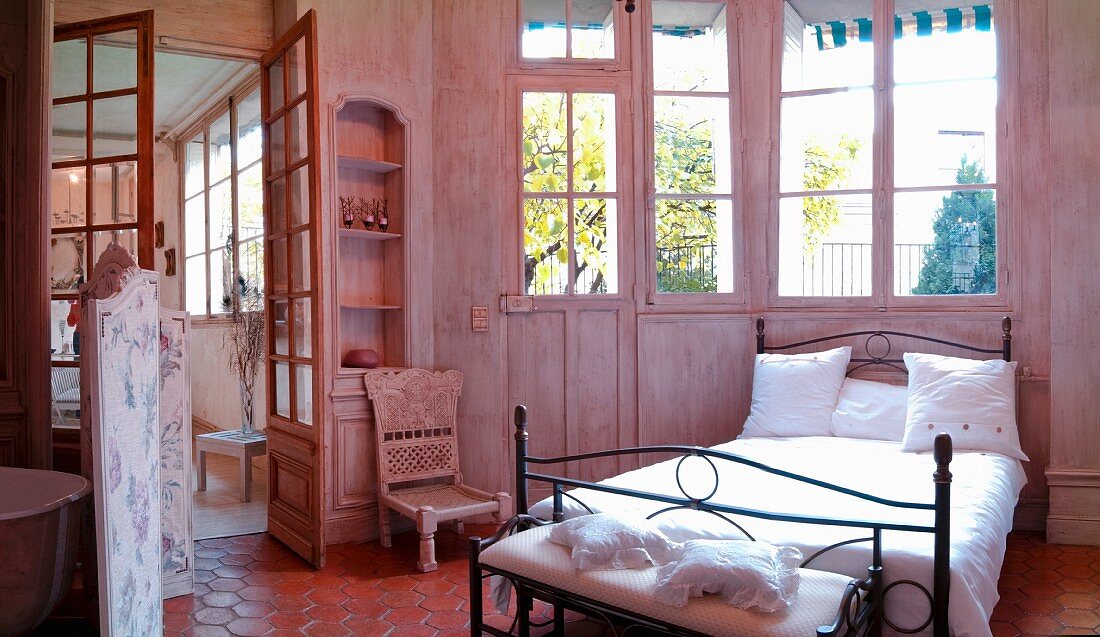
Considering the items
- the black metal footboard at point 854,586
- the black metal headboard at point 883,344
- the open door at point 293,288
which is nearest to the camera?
the black metal footboard at point 854,586

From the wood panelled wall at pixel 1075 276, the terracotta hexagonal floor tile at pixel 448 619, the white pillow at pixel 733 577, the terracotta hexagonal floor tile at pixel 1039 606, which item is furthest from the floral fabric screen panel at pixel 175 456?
the wood panelled wall at pixel 1075 276

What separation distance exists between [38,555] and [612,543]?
2.20m

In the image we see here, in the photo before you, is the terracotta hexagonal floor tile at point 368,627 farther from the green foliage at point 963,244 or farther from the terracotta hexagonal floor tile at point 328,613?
the green foliage at point 963,244

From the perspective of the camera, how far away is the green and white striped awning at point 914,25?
16.4 ft

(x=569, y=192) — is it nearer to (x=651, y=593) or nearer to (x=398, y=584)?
(x=398, y=584)

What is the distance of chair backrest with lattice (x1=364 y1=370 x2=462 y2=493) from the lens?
187 inches

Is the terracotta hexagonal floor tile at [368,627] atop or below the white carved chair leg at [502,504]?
below

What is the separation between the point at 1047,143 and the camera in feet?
15.5

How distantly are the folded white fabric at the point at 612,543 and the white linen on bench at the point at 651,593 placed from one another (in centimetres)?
3

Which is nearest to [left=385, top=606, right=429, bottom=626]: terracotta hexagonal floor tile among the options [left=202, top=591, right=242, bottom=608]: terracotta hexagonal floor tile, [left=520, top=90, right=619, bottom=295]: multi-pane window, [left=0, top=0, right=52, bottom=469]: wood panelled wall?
[left=202, top=591, right=242, bottom=608]: terracotta hexagonal floor tile

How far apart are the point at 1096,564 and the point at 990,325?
138 cm

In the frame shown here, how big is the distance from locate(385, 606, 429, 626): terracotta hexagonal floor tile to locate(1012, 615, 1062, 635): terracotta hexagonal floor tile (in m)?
2.44

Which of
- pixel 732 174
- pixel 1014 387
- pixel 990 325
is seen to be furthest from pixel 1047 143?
pixel 732 174

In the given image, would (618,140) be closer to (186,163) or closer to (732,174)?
(732,174)
